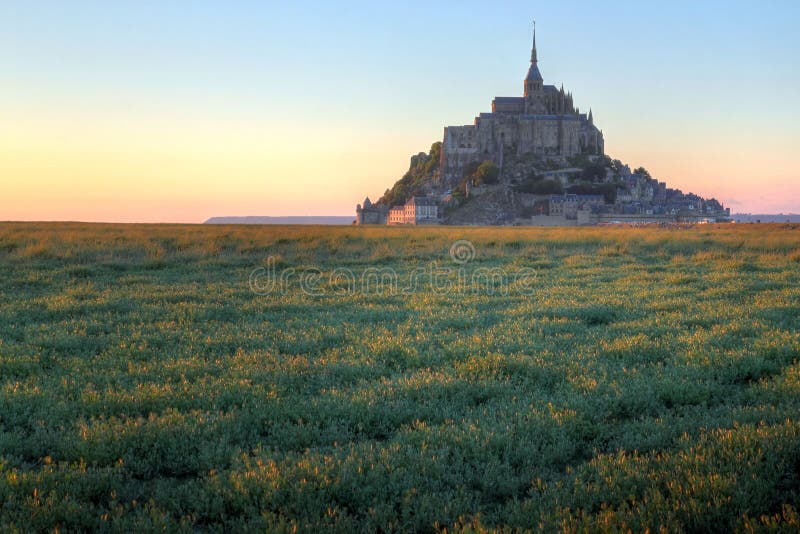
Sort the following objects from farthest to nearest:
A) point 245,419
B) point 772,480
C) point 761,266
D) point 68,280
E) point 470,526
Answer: point 761,266, point 68,280, point 245,419, point 772,480, point 470,526

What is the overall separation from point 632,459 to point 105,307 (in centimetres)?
1357

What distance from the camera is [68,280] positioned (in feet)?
68.0

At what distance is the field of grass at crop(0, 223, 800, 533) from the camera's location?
516cm

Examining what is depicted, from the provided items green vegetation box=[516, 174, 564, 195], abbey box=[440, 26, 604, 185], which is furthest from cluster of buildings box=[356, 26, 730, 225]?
green vegetation box=[516, 174, 564, 195]

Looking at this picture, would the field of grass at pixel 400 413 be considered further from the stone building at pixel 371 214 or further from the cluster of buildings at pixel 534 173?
the stone building at pixel 371 214

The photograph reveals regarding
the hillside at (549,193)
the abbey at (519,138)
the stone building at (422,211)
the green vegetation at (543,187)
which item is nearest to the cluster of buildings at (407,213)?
the stone building at (422,211)

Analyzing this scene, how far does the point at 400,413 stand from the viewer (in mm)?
7422

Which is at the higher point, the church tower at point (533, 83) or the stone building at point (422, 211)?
the church tower at point (533, 83)

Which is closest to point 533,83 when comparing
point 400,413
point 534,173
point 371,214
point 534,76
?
point 534,76

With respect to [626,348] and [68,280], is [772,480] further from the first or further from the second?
[68,280]

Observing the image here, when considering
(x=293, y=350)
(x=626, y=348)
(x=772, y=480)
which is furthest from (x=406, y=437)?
(x=626, y=348)

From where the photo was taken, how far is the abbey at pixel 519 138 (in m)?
181

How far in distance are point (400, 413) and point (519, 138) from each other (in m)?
185

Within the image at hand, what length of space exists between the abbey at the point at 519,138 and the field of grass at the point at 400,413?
173 m
